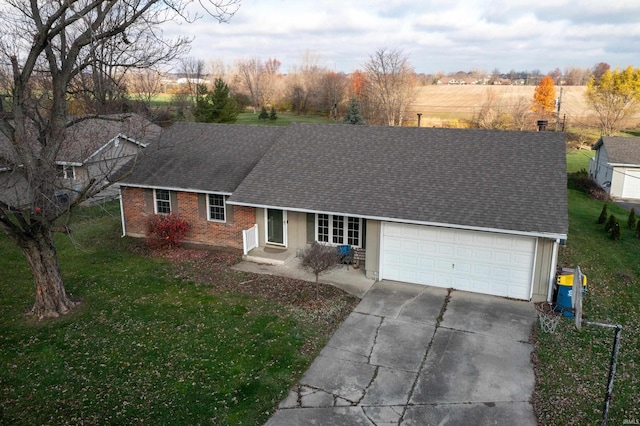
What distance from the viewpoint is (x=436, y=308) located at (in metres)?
13.5

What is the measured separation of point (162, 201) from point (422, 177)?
1011 cm

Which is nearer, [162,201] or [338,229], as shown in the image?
[338,229]

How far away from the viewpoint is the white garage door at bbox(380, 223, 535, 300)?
547 inches

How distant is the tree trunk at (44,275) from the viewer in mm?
12566

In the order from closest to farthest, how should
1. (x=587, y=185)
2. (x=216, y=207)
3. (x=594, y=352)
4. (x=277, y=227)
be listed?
(x=594, y=352)
(x=277, y=227)
(x=216, y=207)
(x=587, y=185)

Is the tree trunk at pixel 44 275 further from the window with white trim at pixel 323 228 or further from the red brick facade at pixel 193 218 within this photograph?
the window with white trim at pixel 323 228

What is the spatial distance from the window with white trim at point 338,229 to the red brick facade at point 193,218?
2.53 meters

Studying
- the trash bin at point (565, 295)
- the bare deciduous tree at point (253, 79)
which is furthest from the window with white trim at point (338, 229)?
the bare deciduous tree at point (253, 79)

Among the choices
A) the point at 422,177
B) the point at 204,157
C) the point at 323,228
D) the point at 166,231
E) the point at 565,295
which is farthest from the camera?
the point at 204,157

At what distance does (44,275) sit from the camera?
12742 millimetres

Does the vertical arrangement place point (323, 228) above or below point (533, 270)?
above

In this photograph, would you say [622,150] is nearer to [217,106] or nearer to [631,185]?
[631,185]

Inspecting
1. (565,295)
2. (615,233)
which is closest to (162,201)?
(565,295)

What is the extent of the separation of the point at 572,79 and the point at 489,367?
127 m
